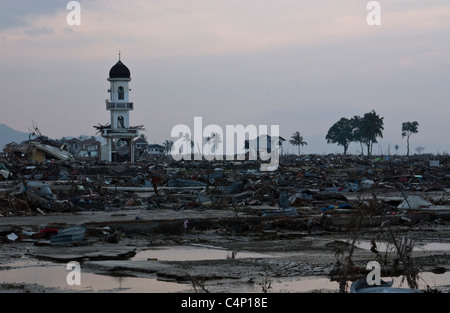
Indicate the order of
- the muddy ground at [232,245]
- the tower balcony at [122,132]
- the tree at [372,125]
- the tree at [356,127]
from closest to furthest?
the muddy ground at [232,245] → the tower balcony at [122,132] → the tree at [372,125] → the tree at [356,127]

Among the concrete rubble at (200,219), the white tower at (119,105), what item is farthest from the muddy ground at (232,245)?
the white tower at (119,105)

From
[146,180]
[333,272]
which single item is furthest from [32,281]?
[146,180]

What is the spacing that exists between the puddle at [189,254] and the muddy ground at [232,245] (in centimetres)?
15

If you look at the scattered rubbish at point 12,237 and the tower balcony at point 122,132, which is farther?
the tower balcony at point 122,132

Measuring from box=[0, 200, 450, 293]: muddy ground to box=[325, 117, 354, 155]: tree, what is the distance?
365 feet

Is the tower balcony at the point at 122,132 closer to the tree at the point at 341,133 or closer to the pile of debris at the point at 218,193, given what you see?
the pile of debris at the point at 218,193

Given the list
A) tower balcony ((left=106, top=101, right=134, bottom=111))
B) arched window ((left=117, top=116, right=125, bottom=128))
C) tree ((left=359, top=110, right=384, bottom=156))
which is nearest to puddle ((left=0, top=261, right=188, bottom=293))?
tower balcony ((left=106, top=101, right=134, bottom=111))

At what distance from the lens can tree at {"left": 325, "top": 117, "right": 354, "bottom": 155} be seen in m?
130

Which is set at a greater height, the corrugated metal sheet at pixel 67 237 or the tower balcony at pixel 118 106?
the tower balcony at pixel 118 106

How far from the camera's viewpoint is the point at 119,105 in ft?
196

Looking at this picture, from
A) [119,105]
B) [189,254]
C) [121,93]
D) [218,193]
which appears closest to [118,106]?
[119,105]

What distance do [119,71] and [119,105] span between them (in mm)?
3048

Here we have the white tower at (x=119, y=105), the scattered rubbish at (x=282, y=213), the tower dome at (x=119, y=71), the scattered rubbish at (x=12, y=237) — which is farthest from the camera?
the tower dome at (x=119, y=71)

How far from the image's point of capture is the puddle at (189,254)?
12.5 m
